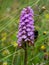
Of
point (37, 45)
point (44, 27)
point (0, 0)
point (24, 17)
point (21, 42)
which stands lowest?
point (21, 42)

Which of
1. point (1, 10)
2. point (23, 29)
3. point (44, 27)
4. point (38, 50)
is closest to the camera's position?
point (23, 29)

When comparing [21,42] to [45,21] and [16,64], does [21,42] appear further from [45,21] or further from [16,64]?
[45,21]

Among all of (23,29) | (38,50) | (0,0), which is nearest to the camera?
(23,29)

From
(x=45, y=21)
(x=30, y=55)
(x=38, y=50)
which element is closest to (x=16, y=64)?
(x=30, y=55)

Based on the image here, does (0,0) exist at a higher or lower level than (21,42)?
higher

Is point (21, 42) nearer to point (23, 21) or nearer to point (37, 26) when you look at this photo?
point (23, 21)

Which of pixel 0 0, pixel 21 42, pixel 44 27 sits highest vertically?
pixel 0 0

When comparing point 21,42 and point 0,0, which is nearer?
point 21,42

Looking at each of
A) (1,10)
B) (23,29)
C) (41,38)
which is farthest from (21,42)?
(1,10)

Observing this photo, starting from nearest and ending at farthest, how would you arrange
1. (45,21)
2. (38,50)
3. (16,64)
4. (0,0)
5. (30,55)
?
(16,64) < (30,55) < (38,50) < (45,21) < (0,0)
